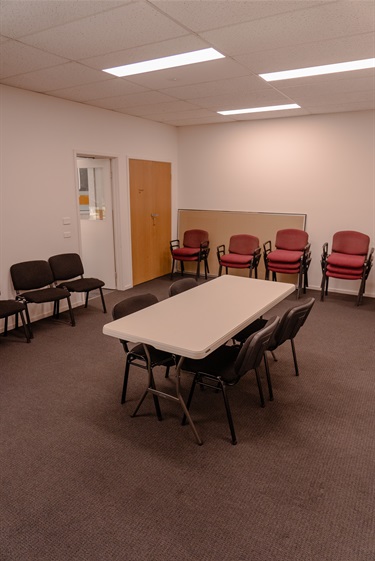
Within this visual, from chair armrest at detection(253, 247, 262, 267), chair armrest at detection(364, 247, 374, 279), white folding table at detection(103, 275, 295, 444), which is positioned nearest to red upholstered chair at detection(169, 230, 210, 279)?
chair armrest at detection(253, 247, 262, 267)

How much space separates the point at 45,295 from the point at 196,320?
7.91ft

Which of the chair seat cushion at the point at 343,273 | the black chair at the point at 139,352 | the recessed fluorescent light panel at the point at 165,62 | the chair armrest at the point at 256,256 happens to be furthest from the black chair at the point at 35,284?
the chair seat cushion at the point at 343,273

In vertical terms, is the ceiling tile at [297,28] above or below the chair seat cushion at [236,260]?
above

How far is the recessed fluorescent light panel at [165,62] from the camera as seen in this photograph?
3162 millimetres

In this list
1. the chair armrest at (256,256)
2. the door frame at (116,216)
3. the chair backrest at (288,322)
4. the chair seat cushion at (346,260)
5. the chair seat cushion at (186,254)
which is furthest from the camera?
the chair seat cushion at (186,254)

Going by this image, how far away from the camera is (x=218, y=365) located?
8.64 feet

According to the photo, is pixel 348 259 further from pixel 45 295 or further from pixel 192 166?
pixel 45 295

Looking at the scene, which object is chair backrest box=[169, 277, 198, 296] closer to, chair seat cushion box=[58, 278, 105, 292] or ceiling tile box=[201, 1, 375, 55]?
chair seat cushion box=[58, 278, 105, 292]

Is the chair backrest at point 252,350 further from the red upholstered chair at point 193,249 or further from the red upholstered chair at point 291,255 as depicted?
the red upholstered chair at point 193,249

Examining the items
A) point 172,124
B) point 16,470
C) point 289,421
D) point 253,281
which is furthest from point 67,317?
point 172,124

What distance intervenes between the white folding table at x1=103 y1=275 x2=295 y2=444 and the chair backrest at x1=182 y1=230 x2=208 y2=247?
131 inches

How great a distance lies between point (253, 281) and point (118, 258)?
2940 millimetres

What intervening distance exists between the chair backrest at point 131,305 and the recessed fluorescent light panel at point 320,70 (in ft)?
8.11

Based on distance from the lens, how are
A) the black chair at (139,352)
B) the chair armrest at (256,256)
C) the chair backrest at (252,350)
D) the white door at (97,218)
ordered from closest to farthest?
1. the chair backrest at (252,350)
2. the black chair at (139,352)
3. the white door at (97,218)
4. the chair armrest at (256,256)
